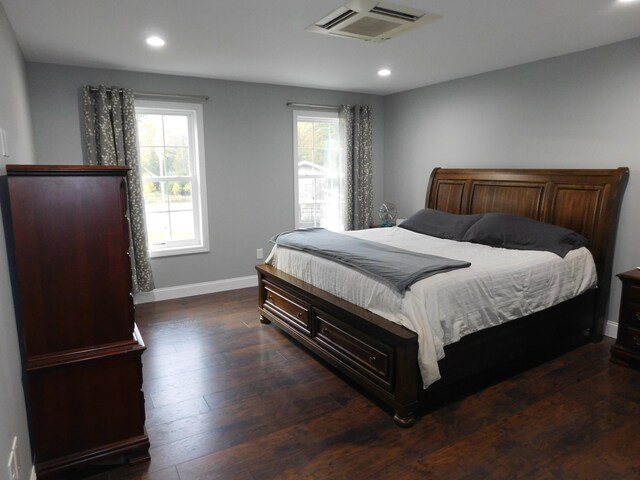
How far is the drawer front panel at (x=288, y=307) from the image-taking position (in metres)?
3.28

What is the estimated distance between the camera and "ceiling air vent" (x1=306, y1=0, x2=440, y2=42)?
8.41 feet

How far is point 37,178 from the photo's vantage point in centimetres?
184

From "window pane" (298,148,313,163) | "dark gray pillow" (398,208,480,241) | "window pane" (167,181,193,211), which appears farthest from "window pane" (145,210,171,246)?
"dark gray pillow" (398,208,480,241)

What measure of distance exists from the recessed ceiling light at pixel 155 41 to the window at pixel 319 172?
6.99 feet

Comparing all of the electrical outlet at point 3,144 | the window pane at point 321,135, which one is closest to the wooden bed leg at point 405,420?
the electrical outlet at point 3,144

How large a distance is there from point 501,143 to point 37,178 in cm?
397

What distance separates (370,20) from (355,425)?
97.3 inches

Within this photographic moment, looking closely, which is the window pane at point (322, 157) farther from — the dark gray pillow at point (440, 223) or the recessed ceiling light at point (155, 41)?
the recessed ceiling light at point (155, 41)

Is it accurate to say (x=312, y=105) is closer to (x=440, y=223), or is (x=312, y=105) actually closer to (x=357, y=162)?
(x=357, y=162)

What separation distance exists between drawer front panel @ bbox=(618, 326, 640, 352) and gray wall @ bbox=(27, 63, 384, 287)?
3509 millimetres

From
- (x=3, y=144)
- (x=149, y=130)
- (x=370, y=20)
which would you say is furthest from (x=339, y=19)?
(x=149, y=130)

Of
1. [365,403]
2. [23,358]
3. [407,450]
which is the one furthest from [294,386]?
[23,358]

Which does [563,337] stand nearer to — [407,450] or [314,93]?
[407,450]

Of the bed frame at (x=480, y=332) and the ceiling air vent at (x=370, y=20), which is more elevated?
the ceiling air vent at (x=370, y=20)
